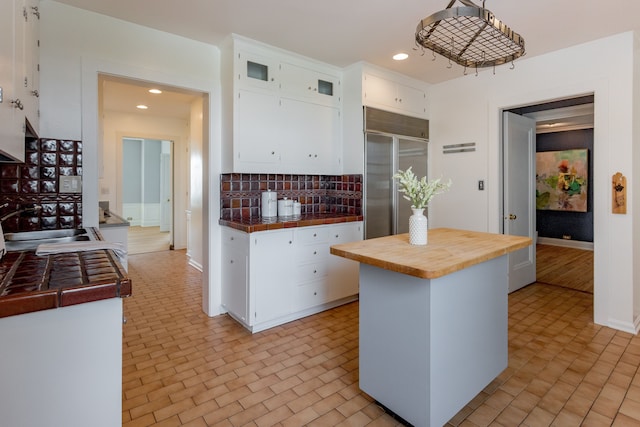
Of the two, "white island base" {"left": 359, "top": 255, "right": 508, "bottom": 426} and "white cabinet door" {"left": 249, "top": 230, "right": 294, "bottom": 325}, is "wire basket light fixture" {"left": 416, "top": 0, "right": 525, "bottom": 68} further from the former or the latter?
"white cabinet door" {"left": 249, "top": 230, "right": 294, "bottom": 325}

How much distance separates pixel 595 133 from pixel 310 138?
267cm

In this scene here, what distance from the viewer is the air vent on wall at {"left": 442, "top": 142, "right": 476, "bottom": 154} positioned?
4.06 metres

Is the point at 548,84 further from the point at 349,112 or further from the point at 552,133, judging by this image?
the point at 552,133

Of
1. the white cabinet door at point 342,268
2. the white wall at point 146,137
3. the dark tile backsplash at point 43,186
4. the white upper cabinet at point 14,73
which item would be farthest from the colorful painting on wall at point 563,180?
the white upper cabinet at point 14,73

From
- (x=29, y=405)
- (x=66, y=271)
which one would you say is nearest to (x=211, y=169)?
(x=66, y=271)

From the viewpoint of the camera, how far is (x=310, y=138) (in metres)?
3.72

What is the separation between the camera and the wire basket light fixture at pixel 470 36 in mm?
1590

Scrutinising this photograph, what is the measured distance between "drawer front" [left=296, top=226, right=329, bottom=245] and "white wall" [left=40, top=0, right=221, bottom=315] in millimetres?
1653

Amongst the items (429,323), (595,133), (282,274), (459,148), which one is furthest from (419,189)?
(459,148)

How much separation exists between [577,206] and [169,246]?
8068mm

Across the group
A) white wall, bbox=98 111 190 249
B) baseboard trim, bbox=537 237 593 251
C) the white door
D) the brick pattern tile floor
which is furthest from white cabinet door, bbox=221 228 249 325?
baseboard trim, bbox=537 237 593 251

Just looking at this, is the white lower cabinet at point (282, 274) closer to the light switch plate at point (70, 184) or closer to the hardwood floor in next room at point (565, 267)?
the light switch plate at point (70, 184)

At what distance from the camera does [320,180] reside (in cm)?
419

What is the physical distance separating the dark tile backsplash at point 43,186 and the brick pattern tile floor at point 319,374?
3.73 ft
